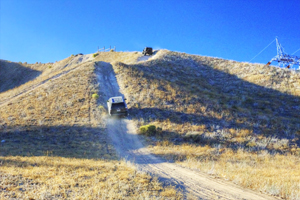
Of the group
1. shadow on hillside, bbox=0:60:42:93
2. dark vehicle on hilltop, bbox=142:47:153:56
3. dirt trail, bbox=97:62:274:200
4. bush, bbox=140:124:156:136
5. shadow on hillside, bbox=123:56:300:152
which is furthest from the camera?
dark vehicle on hilltop, bbox=142:47:153:56

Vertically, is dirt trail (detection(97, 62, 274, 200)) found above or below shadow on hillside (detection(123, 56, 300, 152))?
below

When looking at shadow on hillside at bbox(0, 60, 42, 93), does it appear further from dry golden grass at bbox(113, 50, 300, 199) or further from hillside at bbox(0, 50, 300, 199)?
dry golden grass at bbox(113, 50, 300, 199)

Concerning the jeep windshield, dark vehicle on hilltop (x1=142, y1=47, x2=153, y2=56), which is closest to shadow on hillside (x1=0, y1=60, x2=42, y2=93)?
dark vehicle on hilltop (x1=142, y1=47, x2=153, y2=56)

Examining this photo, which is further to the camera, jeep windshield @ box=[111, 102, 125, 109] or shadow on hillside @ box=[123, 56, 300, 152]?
jeep windshield @ box=[111, 102, 125, 109]

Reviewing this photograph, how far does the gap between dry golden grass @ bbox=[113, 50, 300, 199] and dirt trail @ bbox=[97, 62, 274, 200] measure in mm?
824

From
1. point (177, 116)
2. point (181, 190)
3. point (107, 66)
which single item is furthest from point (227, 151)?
point (107, 66)

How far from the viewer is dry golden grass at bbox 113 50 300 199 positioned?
40.7 feet

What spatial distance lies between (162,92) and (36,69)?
5455 centimetres

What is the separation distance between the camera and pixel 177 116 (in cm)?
2425

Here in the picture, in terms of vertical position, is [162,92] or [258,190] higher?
[162,92]

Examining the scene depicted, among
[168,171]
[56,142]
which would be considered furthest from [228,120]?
[56,142]

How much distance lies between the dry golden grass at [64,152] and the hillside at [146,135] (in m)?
0.05

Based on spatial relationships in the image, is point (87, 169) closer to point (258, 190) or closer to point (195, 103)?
point (258, 190)

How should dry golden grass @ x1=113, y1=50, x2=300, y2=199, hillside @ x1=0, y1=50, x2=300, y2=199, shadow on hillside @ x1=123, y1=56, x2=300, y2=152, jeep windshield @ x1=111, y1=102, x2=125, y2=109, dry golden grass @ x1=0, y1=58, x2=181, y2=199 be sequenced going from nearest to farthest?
1. dry golden grass @ x1=0, y1=58, x2=181, y2=199
2. hillside @ x1=0, y1=50, x2=300, y2=199
3. dry golden grass @ x1=113, y1=50, x2=300, y2=199
4. shadow on hillside @ x1=123, y1=56, x2=300, y2=152
5. jeep windshield @ x1=111, y1=102, x2=125, y2=109
